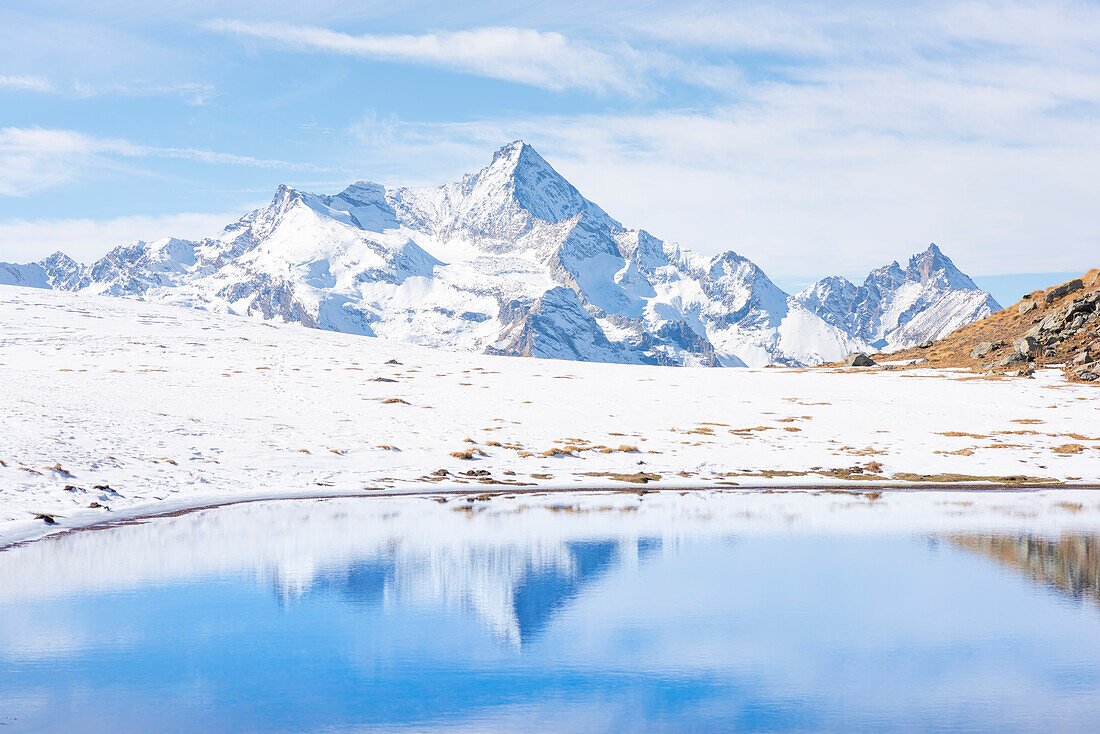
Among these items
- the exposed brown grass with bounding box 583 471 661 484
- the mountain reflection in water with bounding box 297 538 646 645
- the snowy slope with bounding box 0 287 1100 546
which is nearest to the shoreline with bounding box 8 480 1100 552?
the snowy slope with bounding box 0 287 1100 546

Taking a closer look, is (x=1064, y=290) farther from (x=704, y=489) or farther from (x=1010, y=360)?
(x=704, y=489)

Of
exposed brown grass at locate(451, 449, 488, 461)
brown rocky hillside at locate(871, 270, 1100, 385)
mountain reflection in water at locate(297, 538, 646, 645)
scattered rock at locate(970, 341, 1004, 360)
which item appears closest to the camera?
mountain reflection in water at locate(297, 538, 646, 645)

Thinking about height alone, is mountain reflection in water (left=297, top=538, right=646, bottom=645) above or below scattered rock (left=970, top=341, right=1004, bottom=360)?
below

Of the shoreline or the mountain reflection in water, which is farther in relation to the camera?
the shoreline

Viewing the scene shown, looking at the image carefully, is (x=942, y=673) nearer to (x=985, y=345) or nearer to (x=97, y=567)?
(x=97, y=567)

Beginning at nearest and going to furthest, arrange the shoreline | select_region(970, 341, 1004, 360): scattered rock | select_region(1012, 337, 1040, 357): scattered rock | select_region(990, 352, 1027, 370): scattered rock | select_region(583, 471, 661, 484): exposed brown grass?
the shoreline → select_region(583, 471, 661, 484): exposed brown grass → select_region(990, 352, 1027, 370): scattered rock → select_region(1012, 337, 1040, 357): scattered rock → select_region(970, 341, 1004, 360): scattered rock

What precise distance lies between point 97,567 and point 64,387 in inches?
1439

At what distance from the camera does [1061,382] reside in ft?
219

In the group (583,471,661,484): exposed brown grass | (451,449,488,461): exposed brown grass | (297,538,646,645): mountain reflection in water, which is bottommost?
(297,538,646,645): mountain reflection in water

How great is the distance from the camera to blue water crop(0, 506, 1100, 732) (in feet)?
44.4

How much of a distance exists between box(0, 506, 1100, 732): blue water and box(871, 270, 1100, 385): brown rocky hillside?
53.7 m

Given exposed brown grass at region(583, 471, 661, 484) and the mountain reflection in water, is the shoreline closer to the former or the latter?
exposed brown grass at region(583, 471, 661, 484)

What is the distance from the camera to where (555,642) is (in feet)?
57.7

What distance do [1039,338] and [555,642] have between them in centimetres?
7362
